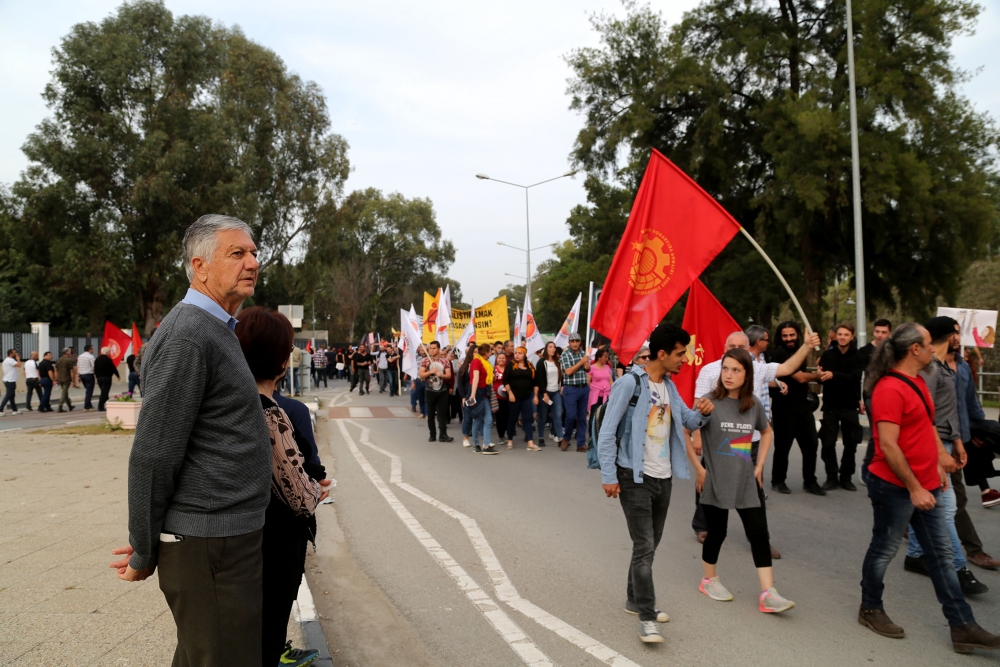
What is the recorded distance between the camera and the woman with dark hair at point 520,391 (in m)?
13.2

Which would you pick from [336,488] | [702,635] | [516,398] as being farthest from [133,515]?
[516,398]

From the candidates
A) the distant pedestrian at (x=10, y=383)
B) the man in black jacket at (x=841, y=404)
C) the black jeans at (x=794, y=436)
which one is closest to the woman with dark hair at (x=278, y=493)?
the black jeans at (x=794, y=436)

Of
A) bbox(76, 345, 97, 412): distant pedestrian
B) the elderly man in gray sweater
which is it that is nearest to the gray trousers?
the elderly man in gray sweater

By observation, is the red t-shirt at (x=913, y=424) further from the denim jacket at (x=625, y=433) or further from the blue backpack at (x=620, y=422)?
the blue backpack at (x=620, y=422)

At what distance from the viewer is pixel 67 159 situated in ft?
109

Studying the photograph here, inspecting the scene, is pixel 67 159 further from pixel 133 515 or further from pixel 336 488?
pixel 133 515

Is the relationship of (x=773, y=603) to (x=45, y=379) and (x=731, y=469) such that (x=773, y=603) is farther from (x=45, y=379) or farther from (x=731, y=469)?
(x=45, y=379)

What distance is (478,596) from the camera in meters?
5.21

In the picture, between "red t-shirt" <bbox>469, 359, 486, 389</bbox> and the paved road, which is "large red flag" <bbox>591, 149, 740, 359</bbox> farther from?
"red t-shirt" <bbox>469, 359, 486, 389</bbox>

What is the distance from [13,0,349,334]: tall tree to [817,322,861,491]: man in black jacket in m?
31.6

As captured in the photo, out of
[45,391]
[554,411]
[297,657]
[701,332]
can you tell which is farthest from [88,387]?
[297,657]

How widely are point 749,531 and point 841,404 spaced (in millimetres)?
4351

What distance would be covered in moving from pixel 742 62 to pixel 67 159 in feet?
90.8

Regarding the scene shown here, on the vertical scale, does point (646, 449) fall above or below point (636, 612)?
above
